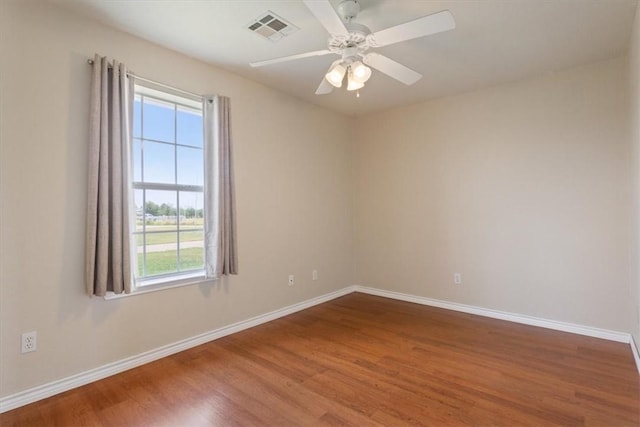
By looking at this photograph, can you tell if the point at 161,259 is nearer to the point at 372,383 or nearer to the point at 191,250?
the point at 191,250

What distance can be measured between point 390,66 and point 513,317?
2.95 metres

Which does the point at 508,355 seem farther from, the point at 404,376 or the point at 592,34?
the point at 592,34

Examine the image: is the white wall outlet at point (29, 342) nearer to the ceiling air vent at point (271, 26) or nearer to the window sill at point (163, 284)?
the window sill at point (163, 284)

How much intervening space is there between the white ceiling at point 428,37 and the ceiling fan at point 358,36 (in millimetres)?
305

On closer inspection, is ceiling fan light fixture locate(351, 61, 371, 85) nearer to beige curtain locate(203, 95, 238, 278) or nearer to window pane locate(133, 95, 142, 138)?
beige curtain locate(203, 95, 238, 278)

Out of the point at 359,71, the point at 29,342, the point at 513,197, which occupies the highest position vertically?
the point at 359,71

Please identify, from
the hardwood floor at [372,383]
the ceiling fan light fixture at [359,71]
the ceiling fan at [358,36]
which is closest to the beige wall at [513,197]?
the hardwood floor at [372,383]

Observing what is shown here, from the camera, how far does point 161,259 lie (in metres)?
2.84

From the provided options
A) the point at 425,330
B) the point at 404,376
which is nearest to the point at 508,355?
the point at 425,330

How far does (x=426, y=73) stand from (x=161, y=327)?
3390 millimetres

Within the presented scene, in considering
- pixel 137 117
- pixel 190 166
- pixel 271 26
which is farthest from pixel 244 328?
pixel 271 26

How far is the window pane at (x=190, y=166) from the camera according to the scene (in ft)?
9.76

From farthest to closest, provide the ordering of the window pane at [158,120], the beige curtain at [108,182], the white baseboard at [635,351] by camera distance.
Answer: the window pane at [158,120], the white baseboard at [635,351], the beige curtain at [108,182]

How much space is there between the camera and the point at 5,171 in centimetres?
199
